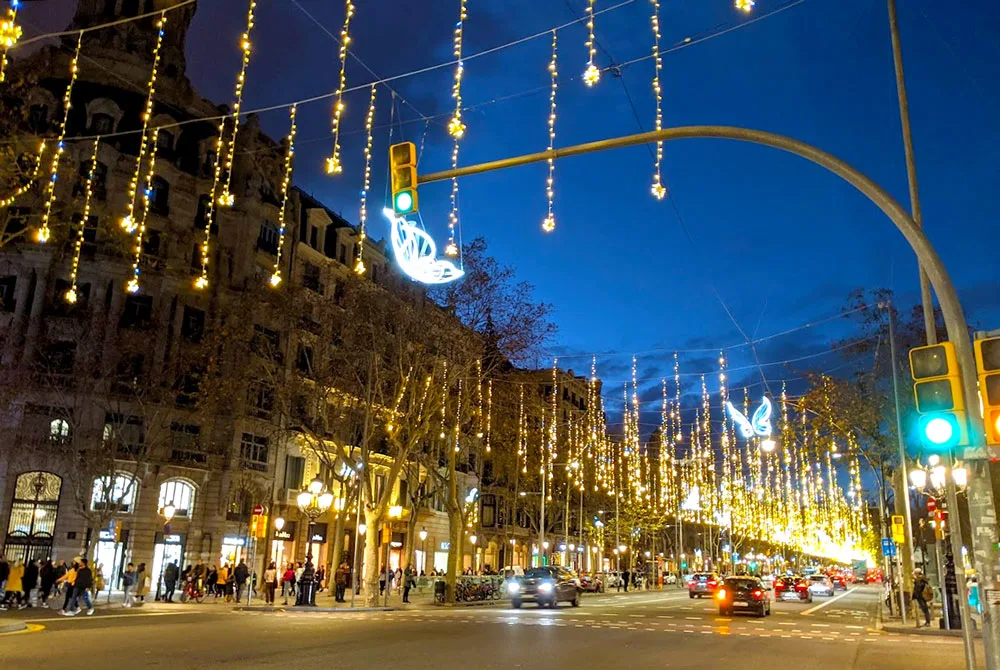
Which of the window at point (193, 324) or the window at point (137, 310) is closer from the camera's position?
the window at point (137, 310)

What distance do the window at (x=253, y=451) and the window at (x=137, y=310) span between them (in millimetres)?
8053

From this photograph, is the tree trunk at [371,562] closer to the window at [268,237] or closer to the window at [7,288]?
the window at [268,237]

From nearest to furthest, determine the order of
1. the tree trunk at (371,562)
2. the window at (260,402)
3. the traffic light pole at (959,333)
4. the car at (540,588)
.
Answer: the traffic light pole at (959,333) < the tree trunk at (371,562) < the car at (540,588) < the window at (260,402)

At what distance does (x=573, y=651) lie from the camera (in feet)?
51.5

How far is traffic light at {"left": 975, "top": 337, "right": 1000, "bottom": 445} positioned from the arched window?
4041 cm

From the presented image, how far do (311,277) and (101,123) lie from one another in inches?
561

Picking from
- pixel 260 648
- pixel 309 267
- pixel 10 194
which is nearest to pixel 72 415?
pixel 309 267

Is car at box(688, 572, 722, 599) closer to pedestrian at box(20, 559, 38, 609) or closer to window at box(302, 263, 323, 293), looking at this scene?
window at box(302, 263, 323, 293)

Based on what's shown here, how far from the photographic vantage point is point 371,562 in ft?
110

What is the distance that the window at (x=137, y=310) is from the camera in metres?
42.2

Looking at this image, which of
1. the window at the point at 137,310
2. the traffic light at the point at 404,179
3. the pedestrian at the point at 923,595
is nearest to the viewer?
the traffic light at the point at 404,179

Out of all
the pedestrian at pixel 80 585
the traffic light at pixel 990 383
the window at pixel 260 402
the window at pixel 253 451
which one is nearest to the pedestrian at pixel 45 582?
the pedestrian at pixel 80 585

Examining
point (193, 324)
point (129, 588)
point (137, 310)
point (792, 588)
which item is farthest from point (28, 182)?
point (792, 588)

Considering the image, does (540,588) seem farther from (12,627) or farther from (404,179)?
(404,179)
